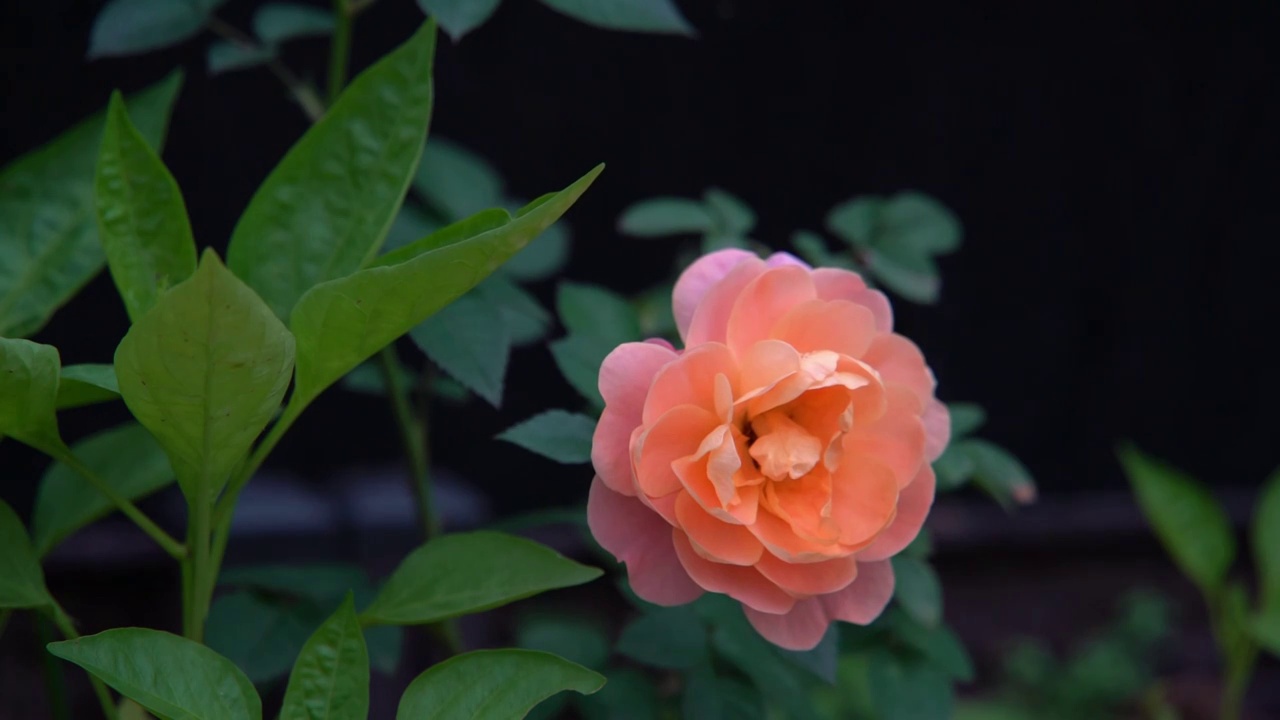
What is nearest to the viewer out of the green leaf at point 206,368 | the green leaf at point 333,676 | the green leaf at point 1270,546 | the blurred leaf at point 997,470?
the green leaf at point 206,368

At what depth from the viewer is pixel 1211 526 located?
1.55 meters

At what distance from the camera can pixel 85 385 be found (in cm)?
61

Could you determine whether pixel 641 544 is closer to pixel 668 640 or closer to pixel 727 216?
pixel 668 640

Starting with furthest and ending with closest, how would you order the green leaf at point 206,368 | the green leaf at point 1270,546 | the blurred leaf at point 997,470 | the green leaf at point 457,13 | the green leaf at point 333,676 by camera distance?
the green leaf at point 1270,546
the blurred leaf at point 997,470
the green leaf at point 457,13
the green leaf at point 333,676
the green leaf at point 206,368

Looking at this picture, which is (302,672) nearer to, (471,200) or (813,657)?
(813,657)

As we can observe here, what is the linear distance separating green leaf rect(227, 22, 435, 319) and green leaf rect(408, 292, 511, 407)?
10 cm

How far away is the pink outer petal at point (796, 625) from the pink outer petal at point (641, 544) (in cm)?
4

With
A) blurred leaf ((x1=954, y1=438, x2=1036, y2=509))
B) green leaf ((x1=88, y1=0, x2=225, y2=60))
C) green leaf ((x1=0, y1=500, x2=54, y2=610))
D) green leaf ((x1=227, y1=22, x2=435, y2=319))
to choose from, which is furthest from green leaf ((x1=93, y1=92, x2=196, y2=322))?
blurred leaf ((x1=954, y1=438, x2=1036, y2=509))

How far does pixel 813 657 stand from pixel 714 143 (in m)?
1.41

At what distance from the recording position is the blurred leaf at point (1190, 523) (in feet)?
5.03

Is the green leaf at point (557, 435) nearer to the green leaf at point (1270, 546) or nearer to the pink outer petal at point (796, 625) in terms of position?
the pink outer petal at point (796, 625)

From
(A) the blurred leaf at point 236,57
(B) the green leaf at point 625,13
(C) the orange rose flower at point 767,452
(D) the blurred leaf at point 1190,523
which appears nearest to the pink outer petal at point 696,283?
(C) the orange rose flower at point 767,452

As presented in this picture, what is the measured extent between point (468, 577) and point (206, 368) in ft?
0.70

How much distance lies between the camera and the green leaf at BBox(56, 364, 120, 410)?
1.92 ft
